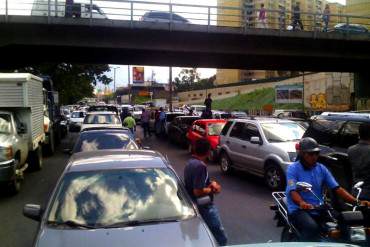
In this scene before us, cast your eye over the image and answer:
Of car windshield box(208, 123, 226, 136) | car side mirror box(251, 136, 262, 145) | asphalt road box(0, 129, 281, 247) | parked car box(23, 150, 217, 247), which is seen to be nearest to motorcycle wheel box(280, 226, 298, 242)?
parked car box(23, 150, 217, 247)

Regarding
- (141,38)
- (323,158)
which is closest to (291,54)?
(141,38)

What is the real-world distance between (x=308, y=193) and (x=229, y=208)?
15.0 feet

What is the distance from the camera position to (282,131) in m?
12.0

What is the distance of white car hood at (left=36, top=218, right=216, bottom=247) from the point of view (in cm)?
404

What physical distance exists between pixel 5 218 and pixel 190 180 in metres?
4.57

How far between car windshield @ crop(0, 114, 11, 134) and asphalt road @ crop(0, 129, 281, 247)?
1454 millimetres

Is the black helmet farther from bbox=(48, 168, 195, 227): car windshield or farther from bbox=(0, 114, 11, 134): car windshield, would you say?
bbox=(0, 114, 11, 134): car windshield

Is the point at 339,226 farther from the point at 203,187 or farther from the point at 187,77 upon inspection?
the point at 187,77

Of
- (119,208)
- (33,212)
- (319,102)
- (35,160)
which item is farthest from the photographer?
(319,102)

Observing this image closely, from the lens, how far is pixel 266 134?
11.9 meters

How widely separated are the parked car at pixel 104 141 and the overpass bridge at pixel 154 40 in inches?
578

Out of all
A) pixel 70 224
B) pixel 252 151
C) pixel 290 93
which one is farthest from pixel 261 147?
pixel 290 93

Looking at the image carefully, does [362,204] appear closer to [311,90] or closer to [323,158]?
[323,158]

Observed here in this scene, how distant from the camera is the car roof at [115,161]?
5.27 meters
